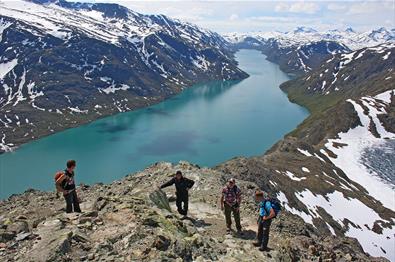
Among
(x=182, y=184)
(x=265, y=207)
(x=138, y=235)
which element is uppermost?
(x=265, y=207)

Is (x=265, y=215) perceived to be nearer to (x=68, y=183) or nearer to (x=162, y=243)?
(x=162, y=243)

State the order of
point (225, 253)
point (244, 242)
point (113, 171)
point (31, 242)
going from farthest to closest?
point (113, 171) → point (244, 242) → point (225, 253) → point (31, 242)

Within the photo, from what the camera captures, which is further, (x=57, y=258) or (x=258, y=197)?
(x=258, y=197)

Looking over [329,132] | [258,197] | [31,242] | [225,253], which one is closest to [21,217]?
[31,242]

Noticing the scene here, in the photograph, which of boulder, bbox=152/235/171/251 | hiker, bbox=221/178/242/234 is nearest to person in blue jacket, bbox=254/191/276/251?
hiker, bbox=221/178/242/234

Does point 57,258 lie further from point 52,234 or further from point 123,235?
point 123,235

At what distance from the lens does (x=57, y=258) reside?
62.0 ft

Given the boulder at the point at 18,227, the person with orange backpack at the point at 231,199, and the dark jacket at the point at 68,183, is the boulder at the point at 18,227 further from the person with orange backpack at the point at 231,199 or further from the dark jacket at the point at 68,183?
the person with orange backpack at the point at 231,199

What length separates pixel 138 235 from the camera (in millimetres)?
21656

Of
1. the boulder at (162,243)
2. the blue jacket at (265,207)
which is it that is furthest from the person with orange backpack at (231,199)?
the boulder at (162,243)

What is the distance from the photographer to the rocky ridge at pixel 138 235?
19.9 meters

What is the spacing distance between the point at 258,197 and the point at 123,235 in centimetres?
778

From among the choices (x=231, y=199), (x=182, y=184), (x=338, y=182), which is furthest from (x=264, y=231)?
(x=338, y=182)

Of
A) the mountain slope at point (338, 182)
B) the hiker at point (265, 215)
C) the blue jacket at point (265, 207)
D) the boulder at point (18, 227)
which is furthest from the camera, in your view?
the mountain slope at point (338, 182)
